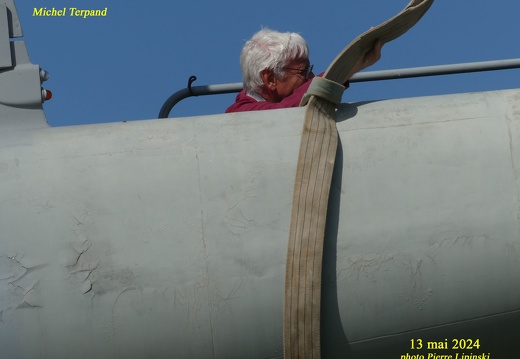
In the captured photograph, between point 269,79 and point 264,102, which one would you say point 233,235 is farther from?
point 269,79

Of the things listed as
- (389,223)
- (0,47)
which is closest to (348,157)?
(389,223)

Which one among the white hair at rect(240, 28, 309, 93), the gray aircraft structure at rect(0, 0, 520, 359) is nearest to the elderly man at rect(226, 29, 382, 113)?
the white hair at rect(240, 28, 309, 93)

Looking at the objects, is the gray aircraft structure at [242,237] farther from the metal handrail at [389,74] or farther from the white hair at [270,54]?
the metal handrail at [389,74]

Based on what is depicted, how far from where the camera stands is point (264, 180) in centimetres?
266

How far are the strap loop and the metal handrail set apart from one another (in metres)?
0.85

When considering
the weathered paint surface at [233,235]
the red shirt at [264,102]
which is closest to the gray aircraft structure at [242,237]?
the weathered paint surface at [233,235]

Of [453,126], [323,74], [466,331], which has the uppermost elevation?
[323,74]

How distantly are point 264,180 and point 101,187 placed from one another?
1.54 ft

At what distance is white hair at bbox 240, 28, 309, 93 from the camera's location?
328cm

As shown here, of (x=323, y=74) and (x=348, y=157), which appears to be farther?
(x=323, y=74)

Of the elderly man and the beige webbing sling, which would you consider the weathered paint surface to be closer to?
the beige webbing sling

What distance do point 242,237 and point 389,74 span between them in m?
1.41

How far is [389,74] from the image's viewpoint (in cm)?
376

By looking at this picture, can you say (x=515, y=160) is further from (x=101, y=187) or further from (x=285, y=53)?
(x=101, y=187)
